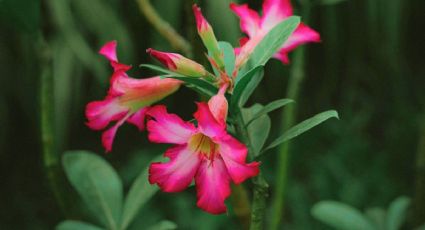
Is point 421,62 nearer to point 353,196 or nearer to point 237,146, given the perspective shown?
point 353,196

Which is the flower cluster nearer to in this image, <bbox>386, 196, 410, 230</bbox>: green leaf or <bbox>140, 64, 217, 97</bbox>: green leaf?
<bbox>140, 64, 217, 97</bbox>: green leaf

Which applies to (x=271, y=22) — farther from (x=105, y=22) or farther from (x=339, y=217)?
(x=105, y=22)

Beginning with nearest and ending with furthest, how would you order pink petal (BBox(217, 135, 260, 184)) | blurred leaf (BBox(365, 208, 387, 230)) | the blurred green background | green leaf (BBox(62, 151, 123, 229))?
pink petal (BBox(217, 135, 260, 184)) → green leaf (BBox(62, 151, 123, 229)) → blurred leaf (BBox(365, 208, 387, 230)) → the blurred green background

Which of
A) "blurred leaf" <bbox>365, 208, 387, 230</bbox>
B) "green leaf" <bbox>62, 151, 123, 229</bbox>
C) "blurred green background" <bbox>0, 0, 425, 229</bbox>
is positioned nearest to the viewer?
"green leaf" <bbox>62, 151, 123, 229</bbox>

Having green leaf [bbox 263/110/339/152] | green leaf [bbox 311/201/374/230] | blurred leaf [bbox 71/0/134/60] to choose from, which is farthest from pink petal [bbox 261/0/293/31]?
blurred leaf [bbox 71/0/134/60]

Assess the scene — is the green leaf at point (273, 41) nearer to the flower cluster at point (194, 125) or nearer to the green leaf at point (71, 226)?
the flower cluster at point (194, 125)

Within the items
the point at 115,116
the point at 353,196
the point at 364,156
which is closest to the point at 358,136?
the point at 364,156

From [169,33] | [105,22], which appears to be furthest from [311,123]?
[105,22]
